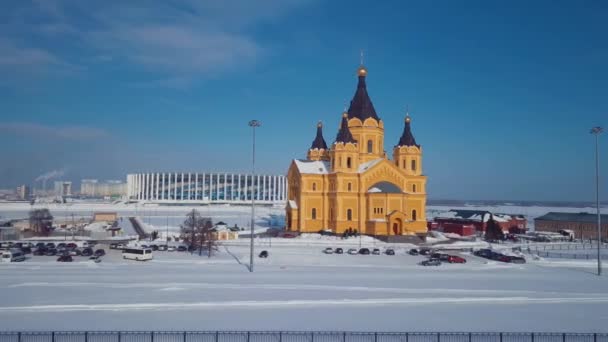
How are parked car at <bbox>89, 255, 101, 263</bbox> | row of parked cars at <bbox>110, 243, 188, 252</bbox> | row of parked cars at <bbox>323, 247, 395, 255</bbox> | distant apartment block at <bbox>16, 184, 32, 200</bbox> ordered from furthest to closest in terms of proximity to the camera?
distant apartment block at <bbox>16, 184, 32, 200</bbox>
row of parked cars at <bbox>323, 247, 395, 255</bbox>
row of parked cars at <bbox>110, 243, 188, 252</bbox>
parked car at <bbox>89, 255, 101, 263</bbox>

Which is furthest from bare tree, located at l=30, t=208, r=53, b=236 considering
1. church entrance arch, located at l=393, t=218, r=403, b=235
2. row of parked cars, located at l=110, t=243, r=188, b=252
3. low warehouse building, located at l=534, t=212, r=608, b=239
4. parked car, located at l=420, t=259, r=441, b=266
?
low warehouse building, located at l=534, t=212, r=608, b=239

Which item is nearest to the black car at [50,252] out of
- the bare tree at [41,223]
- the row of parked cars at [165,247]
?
the row of parked cars at [165,247]

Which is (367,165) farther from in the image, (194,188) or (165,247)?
(194,188)

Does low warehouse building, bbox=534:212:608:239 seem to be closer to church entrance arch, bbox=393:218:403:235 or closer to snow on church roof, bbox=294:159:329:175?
church entrance arch, bbox=393:218:403:235

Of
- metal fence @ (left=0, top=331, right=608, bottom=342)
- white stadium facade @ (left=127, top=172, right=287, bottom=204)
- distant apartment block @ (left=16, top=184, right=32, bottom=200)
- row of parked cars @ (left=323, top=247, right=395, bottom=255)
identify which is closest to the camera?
metal fence @ (left=0, top=331, right=608, bottom=342)

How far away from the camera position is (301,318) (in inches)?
721

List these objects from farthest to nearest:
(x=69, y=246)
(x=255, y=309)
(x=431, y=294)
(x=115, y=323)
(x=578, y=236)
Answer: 1. (x=578, y=236)
2. (x=69, y=246)
3. (x=431, y=294)
4. (x=255, y=309)
5. (x=115, y=323)

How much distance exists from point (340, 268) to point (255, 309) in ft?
45.4

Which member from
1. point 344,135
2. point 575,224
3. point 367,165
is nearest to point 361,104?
point 344,135

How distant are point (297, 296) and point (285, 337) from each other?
6697 millimetres

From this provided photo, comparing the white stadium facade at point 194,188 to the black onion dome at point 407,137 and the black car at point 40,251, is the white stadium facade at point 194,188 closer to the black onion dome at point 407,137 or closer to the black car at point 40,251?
the black onion dome at point 407,137

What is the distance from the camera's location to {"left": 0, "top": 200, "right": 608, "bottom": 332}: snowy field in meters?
17.7

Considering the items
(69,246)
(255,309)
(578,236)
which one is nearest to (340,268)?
(255,309)

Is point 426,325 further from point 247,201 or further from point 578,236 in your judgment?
point 247,201
